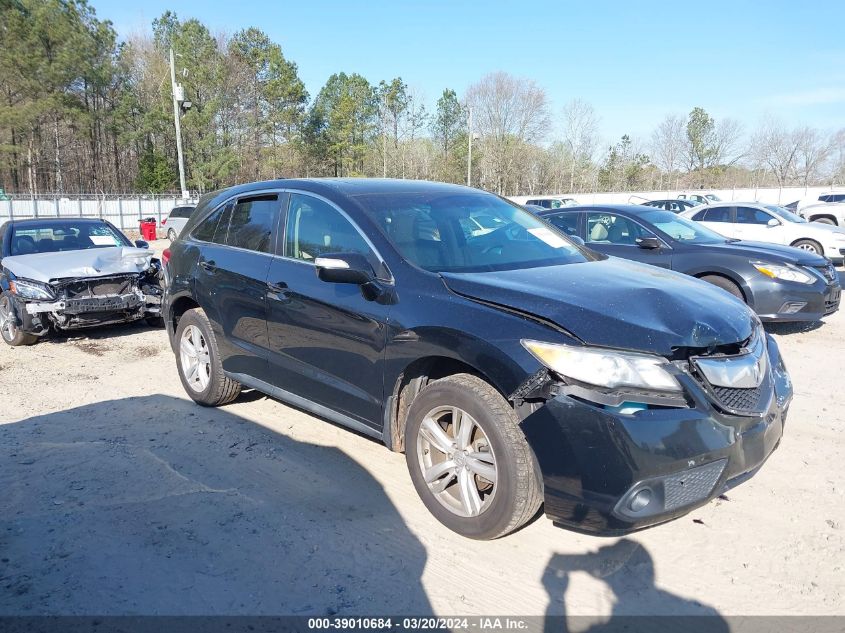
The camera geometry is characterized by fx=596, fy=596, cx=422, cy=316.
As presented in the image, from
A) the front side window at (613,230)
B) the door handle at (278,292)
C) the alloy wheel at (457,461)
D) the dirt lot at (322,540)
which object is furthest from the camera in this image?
the front side window at (613,230)

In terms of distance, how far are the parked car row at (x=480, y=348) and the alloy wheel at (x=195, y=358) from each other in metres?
0.02

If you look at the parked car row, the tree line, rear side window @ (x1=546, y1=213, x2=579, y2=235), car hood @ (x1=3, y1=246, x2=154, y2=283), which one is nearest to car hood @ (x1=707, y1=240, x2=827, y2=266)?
rear side window @ (x1=546, y1=213, x2=579, y2=235)

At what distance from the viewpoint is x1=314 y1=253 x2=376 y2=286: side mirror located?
3.34m

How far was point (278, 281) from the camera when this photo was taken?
403 centimetres

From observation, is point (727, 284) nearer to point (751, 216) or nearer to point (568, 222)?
point (568, 222)

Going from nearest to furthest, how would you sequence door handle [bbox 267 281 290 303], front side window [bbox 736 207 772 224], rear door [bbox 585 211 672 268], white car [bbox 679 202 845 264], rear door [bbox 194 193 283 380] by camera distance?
door handle [bbox 267 281 290 303] < rear door [bbox 194 193 283 380] < rear door [bbox 585 211 672 268] < white car [bbox 679 202 845 264] < front side window [bbox 736 207 772 224]

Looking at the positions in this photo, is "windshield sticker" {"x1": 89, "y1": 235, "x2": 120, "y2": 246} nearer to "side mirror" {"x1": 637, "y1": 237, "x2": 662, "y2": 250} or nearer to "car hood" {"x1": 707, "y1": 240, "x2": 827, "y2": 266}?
"side mirror" {"x1": 637, "y1": 237, "x2": 662, "y2": 250}

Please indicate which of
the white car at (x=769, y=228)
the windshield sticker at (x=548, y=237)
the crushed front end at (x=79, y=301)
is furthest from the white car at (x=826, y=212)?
the crushed front end at (x=79, y=301)

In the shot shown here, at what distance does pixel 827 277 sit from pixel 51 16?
49777 millimetres

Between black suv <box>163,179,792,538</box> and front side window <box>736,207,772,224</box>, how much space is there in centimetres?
1112

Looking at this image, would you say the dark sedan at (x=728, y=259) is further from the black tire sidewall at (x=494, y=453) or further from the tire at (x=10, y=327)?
the tire at (x=10, y=327)

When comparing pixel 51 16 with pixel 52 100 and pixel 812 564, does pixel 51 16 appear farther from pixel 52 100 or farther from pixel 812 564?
pixel 812 564

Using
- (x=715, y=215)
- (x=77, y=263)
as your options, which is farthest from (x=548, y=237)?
(x=715, y=215)

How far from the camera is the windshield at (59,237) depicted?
7.84 metres
